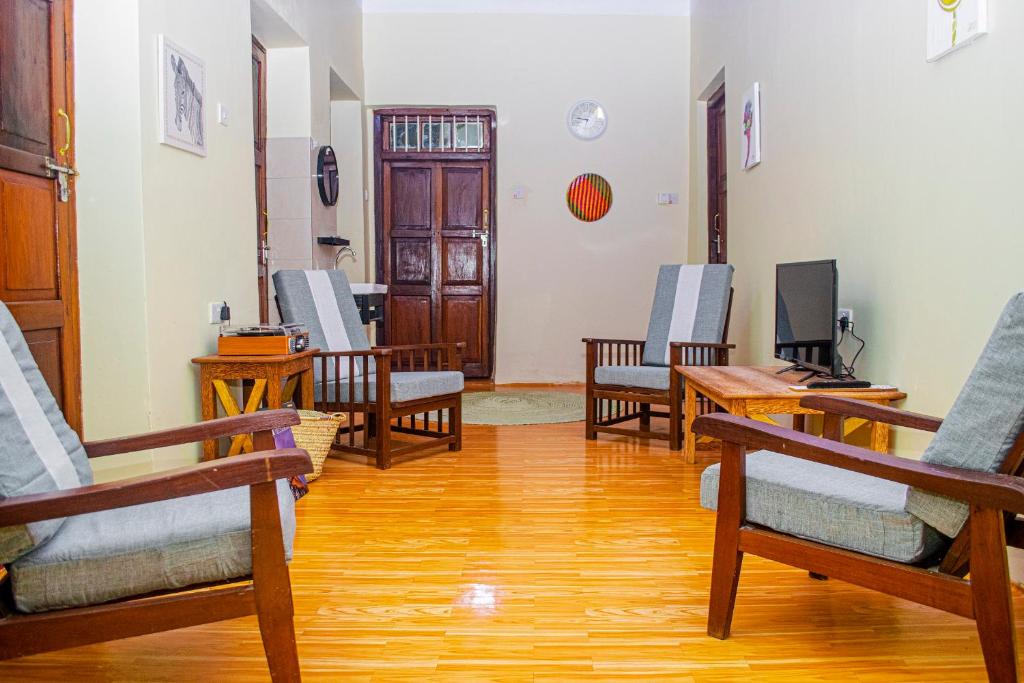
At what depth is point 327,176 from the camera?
6012mm

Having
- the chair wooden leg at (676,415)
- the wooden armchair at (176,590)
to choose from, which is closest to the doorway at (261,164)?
the chair wooden leg at (676,415)

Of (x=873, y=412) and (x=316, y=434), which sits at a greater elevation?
(x=873, y=412)

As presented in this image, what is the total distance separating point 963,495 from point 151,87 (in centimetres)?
319

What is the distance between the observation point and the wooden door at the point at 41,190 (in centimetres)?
263

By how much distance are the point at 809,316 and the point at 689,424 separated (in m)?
0.77

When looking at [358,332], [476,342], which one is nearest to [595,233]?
[476,342]

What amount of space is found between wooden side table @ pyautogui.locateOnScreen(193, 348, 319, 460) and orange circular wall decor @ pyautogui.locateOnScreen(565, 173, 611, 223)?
12.7ft

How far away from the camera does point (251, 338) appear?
361cm

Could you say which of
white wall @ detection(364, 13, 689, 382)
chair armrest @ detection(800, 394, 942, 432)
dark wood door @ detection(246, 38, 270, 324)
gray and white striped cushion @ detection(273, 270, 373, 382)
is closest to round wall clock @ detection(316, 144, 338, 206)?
dark wood door @ detection(246, 38, 270, 324)

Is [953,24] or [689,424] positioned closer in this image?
[953,24]

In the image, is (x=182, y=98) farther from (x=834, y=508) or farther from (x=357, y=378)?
(x=834, y=508)

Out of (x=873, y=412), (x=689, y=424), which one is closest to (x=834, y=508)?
(x=873, y=412)

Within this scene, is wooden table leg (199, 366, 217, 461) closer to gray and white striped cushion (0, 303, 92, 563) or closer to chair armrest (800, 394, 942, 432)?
gray and white striped cushion (0, 303, 92, 563)

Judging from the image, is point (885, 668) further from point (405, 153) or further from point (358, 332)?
point (405, 153)
